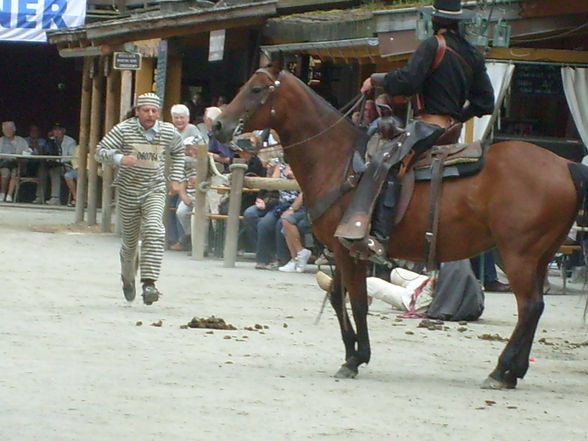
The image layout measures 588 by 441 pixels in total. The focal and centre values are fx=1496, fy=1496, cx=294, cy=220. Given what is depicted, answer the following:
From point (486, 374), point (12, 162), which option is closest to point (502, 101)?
point (486, 374)

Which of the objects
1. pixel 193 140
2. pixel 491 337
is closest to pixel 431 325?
pixel 491 337

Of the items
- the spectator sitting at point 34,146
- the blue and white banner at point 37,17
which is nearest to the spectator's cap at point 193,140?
the blue and white banner at point 37,17

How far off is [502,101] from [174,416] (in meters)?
10.6

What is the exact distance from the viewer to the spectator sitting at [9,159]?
32.0 metres

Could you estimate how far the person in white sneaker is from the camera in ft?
60.5

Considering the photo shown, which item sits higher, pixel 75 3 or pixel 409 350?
pixel 75 3

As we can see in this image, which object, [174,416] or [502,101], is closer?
[174,416]

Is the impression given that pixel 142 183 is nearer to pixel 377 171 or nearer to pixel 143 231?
pixel 143 231

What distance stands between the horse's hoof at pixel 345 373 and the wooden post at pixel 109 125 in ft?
46.0

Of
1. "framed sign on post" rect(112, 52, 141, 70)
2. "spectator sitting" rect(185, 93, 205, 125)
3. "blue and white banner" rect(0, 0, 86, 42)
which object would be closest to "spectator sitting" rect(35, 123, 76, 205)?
"blue and white banner" rect(0, 0, 86, 42)

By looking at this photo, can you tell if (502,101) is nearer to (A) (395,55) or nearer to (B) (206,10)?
(A) (395,55)

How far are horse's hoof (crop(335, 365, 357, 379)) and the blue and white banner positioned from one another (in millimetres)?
20156

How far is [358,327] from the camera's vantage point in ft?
Answer: 33.4

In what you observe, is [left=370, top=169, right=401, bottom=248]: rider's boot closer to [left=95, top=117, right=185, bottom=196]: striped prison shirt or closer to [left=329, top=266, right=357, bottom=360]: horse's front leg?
[left=329, top=266, right=357, bottom=360]: horse's front leg
